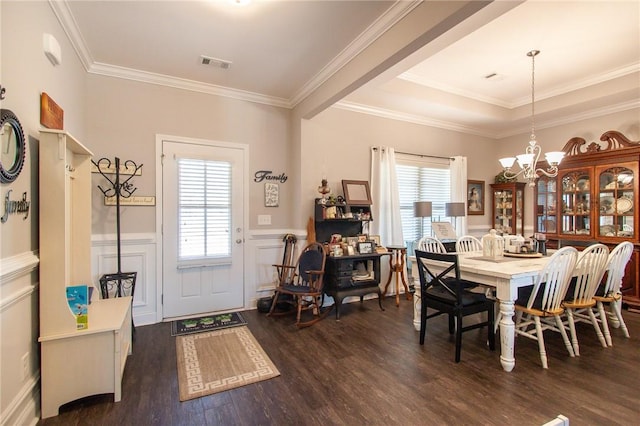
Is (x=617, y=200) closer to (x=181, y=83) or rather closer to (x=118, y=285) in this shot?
(x=181, y=83)

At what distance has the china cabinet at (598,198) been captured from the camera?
160 inches

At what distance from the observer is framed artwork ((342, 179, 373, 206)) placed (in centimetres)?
433

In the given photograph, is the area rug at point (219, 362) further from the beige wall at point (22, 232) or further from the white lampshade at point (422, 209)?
the white lampshade at point (422, 209)

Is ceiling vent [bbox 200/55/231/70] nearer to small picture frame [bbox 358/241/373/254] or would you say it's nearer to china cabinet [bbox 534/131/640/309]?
small picture frame [bbox 358/241/373/254]

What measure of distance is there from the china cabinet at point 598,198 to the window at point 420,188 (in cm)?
155

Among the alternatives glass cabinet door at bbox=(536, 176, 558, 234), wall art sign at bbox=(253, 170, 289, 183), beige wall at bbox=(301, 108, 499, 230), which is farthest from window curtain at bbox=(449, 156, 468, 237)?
wall art sign at bbox=(253, 170, 289, 183)

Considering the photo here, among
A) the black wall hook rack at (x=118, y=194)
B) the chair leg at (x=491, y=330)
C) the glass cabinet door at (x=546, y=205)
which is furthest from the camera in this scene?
the glass cabinet door at (x=546, y=205)

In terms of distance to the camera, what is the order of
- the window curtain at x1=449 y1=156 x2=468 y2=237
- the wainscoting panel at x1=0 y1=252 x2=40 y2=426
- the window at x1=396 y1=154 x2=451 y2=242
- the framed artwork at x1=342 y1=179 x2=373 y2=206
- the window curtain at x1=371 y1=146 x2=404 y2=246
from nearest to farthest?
the wainscoting panel at x1=0 y1=252 x2=40 y2=426
the framed artwork at x1=342 y1=179 x2=373 y2=206
the window curtain at x1=371 y1=146 x2=404 y2=246
the window at x1=396 y1=154 x2=451 y2=242
the window curtain at x1=449 y1=156 x2=468 y2=237

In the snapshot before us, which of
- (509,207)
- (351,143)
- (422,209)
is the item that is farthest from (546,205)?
(351,143)

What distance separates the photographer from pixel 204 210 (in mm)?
3846

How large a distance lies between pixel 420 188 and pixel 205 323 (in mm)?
3777

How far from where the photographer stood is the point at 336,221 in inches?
171

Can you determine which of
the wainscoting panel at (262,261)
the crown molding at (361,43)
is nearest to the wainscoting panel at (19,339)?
the wainscoting panel at (262,261)

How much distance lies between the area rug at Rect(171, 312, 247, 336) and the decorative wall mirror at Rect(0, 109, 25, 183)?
2.15 m
